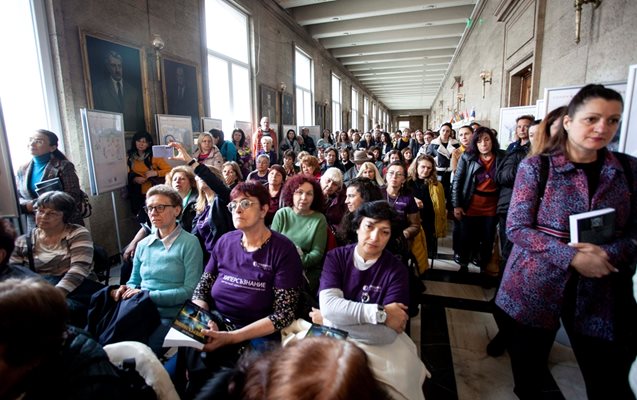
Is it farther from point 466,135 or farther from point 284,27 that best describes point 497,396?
point 284,27

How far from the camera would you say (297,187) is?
8.47 feet

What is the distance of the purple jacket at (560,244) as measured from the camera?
1323 mm

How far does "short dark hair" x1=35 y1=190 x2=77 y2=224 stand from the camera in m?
2.12

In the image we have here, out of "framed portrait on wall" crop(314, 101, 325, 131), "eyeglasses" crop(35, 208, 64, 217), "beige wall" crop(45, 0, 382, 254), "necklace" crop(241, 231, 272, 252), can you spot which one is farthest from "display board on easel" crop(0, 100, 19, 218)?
"framed portrait on wall" crop(314, 101, 325, 131)

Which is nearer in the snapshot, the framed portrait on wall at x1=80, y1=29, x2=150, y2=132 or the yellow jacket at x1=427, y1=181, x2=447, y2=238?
the yellow jacket at x1=427, y1=181, x2=447, y2=238

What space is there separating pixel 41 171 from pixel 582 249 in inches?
166

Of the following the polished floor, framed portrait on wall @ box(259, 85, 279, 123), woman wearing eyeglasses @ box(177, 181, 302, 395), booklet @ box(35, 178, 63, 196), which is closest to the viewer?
woman wearing eyeglasses @ box(177, 181, 302, 395)

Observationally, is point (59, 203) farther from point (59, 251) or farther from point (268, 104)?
point (268, 104)

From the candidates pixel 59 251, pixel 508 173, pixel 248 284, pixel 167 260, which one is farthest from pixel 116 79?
pixel 508 173

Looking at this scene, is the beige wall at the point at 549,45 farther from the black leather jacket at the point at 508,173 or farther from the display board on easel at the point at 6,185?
the display board on easel at the point at 6,185

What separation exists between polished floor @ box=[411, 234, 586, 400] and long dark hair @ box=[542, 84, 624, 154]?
1.43 m

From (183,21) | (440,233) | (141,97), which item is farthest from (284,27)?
(440,233)

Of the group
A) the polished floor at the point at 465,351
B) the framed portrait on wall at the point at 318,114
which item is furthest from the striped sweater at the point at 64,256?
the framed portrait on wall at the point at 318,114

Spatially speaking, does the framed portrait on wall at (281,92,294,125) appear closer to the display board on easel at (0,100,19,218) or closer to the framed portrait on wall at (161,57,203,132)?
the framed portrait on wall at (161,57,203,132)
